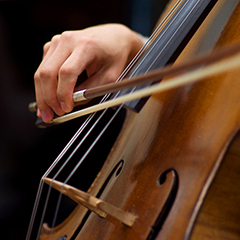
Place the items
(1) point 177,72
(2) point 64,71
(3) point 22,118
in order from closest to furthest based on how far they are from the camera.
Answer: (1) point 177,72 < (2) point 64,71 < (3) point 22,118

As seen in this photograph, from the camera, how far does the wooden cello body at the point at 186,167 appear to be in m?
0.23

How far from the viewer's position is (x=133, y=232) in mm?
261

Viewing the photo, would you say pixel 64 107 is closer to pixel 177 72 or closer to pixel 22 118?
pixel 177 72

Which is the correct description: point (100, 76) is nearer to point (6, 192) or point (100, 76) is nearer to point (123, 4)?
point (6, 192)

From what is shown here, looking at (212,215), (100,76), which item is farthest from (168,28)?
(212,215)

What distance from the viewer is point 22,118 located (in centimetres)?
81

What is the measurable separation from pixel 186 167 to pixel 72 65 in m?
0.25

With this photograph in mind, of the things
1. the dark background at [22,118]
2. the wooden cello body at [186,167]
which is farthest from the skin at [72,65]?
the dark background at [22,118]

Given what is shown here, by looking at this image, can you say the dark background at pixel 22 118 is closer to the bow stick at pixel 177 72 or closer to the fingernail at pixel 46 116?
the fingernail at pixel 46 116

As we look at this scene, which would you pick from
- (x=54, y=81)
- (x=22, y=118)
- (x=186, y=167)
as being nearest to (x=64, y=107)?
(x=54, y=81)

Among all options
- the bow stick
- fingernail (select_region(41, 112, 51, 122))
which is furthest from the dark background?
the bow stick

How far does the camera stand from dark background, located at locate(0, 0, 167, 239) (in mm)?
769

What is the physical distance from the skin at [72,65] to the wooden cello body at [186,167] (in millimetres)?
134

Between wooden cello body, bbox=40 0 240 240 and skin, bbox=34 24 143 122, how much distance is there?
134 millimetres
